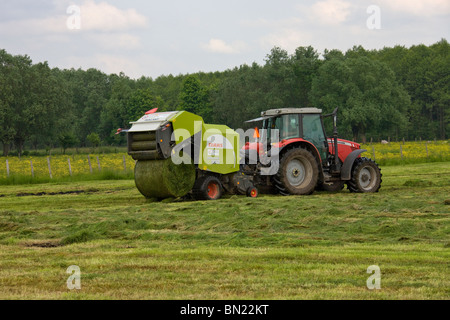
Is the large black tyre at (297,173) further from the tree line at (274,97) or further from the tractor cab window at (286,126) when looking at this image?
the tree line at (274,97)

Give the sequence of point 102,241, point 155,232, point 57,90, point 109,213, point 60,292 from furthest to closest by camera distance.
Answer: point 57,90 < point 109,213 < point 155,232 < point 102,241 < point 60,292

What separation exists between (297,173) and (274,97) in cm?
6293

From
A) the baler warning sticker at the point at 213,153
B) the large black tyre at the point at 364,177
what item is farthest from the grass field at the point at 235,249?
the large black tyre at the point at 364,177

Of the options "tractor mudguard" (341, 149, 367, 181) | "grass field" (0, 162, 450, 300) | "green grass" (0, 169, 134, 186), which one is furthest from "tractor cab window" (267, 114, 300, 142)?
"green grass" (0, 169, 134, 186)

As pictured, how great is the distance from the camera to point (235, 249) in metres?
9.07

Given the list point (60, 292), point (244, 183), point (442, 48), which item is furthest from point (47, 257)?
point (442, 48)

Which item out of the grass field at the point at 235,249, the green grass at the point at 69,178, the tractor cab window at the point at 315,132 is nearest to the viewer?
the grass field at the point at 235,249

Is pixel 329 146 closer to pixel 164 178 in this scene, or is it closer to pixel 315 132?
pixel 315 132

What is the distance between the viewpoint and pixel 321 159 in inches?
699

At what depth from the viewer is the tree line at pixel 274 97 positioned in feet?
238

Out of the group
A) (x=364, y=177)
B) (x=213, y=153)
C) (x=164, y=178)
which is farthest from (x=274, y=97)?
(x=164, y=178)

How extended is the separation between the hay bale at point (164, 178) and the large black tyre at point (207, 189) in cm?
26
